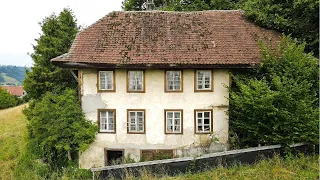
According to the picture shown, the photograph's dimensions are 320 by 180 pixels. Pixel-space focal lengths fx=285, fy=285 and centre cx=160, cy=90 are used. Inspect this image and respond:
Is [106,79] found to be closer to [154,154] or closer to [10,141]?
[154,154]

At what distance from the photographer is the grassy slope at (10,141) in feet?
53.9

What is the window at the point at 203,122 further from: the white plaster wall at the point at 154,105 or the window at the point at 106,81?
the window at the point at 106,81

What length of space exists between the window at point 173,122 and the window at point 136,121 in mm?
1264

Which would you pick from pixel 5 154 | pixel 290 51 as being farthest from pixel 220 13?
pixel 5 154

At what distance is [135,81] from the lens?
14.8 m

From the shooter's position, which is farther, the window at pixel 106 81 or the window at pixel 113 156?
the window at pixel 113 156

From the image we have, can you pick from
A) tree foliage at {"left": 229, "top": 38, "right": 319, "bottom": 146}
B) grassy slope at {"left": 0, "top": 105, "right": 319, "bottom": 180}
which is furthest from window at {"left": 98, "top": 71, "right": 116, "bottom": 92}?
tree foliage at {"left": 229, "top": 38, "right": 319, "bottom": 146}

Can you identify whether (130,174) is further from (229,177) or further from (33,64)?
(33,64)

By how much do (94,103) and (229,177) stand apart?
308 inches

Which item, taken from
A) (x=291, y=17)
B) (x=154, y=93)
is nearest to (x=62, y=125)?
(x=154, y=93)

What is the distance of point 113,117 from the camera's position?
49.3ft

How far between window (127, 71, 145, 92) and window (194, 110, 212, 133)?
3.32 meters

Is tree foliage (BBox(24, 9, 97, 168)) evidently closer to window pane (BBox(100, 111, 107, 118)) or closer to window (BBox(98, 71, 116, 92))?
window pane (BBox(100, 111, 107, 118))

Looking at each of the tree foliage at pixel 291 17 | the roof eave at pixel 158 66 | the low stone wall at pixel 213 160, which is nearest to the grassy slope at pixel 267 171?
the low stone wall at pixel 213 160
